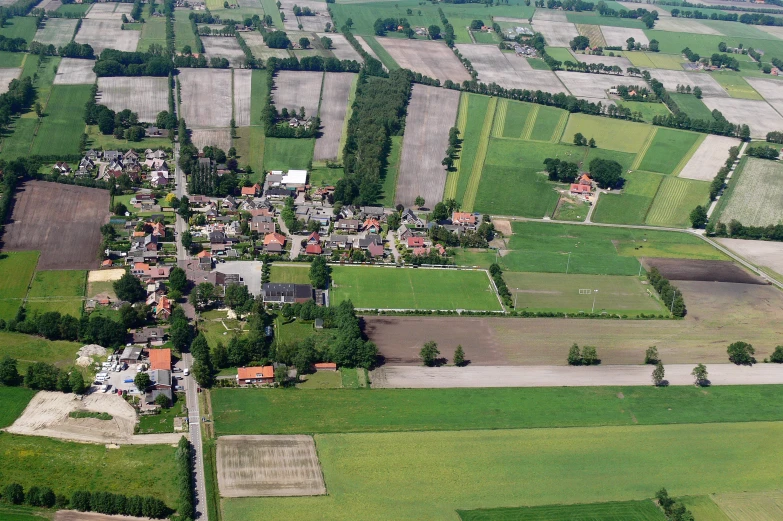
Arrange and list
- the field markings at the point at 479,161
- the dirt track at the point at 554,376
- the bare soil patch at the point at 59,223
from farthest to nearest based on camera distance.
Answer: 1. the field markings at the point at 479,161
2. the bare soil patch at the point at 59,223
3. the dirt track at the point at 554,376

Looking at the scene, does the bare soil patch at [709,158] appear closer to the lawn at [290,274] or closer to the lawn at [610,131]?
the lawn at [610,131]

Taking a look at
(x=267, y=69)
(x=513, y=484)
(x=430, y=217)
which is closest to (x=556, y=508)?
(x=513, y=484)

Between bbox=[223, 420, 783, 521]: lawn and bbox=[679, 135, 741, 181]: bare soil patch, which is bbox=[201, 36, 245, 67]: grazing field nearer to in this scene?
bbox=[679, 135, 741, 181]: bare soil patch

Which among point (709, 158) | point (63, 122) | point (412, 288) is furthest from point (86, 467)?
point (709, 158)

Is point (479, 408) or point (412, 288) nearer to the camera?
point (479, 408)

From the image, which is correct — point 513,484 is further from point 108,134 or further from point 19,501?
point 108,134

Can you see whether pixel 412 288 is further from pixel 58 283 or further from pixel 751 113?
pixel 751 113

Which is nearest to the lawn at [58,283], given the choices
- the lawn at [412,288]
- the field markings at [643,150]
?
the lawn at [412,288]

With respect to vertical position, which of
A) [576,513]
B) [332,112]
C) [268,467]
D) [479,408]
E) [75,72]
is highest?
[576,513]
